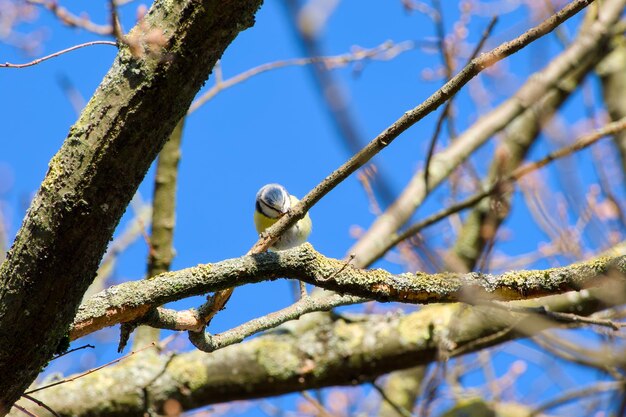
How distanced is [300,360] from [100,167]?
6.14 feet

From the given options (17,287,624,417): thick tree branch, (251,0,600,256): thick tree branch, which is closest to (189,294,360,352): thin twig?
(251,0,600,256): thick tree branch

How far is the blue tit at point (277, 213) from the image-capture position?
4.37 metres

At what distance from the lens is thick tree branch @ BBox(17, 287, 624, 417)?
2.92 metres

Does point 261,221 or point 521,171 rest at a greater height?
point 261,221

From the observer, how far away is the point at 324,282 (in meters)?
1.62

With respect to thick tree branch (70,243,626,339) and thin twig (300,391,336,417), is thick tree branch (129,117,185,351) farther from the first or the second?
thick tree branch (70,243,626,339)

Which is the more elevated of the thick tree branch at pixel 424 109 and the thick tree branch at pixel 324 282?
the thick tree branch at pixel 424 109

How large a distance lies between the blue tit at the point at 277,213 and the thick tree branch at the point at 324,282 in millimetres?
2628

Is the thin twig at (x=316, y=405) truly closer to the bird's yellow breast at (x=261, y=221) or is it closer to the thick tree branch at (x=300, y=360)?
the thick tree branch at (x=300, y=360)

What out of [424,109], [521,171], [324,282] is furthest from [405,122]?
[521,171]

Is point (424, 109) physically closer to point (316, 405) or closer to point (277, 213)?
point (316, 405)

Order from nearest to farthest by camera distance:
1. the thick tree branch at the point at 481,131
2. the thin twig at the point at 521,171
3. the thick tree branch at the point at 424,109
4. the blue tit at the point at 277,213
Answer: the thick tree branch at the point at 424,109 < the thin twig at the point at 521,171 < the thick tree branch at the point at 481,131 < the blue tit at the point at 277,213

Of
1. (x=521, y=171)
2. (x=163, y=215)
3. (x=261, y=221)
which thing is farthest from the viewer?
(x=261, y=221)

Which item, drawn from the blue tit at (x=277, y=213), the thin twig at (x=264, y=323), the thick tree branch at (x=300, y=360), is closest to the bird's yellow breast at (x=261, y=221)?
the blue tit at (x=277, y=213)
